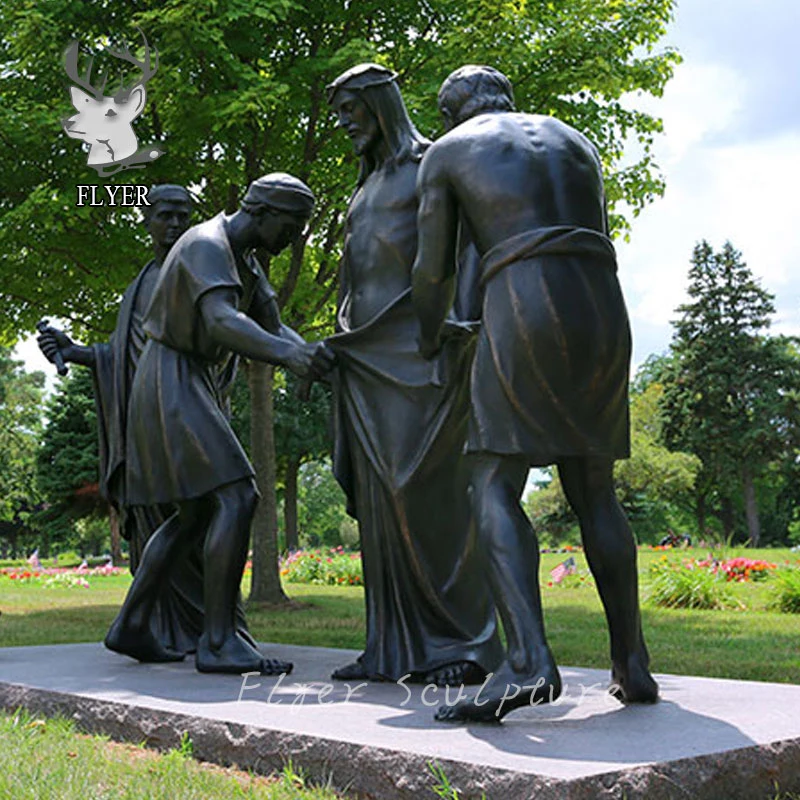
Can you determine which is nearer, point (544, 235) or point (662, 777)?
point (662, 777)

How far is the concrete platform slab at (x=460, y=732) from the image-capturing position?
119 inches

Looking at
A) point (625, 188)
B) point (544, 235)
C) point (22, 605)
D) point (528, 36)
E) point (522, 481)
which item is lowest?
point (22, 605)

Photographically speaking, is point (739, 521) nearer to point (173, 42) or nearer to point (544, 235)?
point (173, 42)

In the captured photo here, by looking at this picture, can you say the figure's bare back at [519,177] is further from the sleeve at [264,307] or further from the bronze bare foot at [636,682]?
the sleeve at [264,307]

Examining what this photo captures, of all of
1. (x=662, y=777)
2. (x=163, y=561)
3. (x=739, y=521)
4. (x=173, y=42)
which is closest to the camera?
(x=662, y=777)

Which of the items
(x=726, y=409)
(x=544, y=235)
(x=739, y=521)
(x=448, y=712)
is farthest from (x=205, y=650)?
(x=739, y=521)

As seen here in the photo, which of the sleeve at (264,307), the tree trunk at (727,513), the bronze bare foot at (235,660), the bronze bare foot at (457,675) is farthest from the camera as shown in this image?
the tree trunk at (727,513)

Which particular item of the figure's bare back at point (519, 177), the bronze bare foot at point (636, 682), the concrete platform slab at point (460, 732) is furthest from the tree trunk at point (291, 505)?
the figure's bare back at point (519, 177)

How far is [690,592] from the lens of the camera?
13.3 metres

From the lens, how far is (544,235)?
12.8 feet

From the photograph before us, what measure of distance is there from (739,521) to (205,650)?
54528mm

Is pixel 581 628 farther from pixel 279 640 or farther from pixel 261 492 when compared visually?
pixel 261 492

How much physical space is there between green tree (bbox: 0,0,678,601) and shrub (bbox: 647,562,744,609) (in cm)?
441

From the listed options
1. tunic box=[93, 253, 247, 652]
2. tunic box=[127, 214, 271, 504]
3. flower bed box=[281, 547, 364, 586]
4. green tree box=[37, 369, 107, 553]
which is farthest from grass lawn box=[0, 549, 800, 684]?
green tree box=[37, 369, 107, 553]
